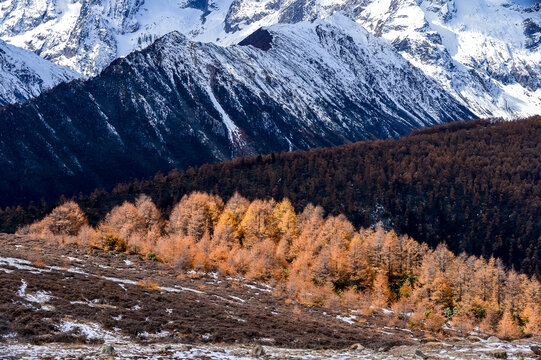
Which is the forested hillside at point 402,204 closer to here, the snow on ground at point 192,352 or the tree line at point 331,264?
the tree line at point 331,264

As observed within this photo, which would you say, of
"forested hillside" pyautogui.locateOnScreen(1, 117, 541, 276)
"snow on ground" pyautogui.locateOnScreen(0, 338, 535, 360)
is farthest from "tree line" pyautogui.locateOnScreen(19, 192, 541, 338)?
"snow on ground" pyautogui.locateOnScreen(0, 338, 535, 360)

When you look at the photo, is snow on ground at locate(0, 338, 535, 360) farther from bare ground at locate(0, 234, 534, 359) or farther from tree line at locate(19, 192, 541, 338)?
tree line at locate(19, 192, 541, 338)

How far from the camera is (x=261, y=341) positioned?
116 feet

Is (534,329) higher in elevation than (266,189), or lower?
lower

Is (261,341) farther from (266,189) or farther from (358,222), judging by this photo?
(266,189)

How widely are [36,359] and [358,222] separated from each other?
15430 cm

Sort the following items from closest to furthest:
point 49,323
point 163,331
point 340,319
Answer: point 49,323 < point 163,331 < point 340,319

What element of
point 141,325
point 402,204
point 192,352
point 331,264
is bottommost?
point 402,204

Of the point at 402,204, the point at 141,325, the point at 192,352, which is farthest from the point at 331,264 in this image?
the point at 402,204

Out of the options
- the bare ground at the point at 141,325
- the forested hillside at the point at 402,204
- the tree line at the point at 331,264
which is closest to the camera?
the bare ground at the point at 141,325

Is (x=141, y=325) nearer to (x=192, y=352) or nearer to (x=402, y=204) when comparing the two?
(x=192, y=352)

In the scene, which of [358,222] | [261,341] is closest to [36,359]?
[261,341]

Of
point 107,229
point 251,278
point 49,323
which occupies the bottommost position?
point 251,278

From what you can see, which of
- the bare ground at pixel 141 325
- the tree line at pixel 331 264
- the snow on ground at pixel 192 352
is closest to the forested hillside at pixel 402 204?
the tree line at pixel 331 264
